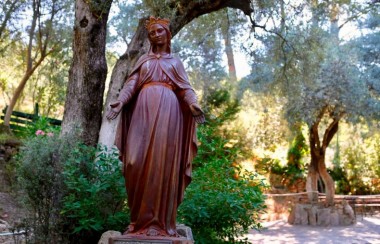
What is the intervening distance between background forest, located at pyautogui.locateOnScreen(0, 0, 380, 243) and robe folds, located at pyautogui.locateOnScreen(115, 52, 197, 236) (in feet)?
5.15

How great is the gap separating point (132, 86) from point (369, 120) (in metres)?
11.8

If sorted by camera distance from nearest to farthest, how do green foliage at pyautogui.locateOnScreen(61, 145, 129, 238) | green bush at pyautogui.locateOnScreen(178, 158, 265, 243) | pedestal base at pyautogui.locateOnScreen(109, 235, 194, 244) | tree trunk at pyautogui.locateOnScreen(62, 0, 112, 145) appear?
1. pedestal base at pyautogui.locateOnScreen(109, 235, 194, 244)
2. green foliage at pyautogui.locateOnScreen(61, 145, 129, 238)
3. green bush at pyautogui.locateOnScreen(178, 158, 265, 243)
4. tree trunk at pyautogui.locateOnScreen(62, 0, 112, 145)

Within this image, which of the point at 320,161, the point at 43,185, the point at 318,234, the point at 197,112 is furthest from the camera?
the point at 320,161

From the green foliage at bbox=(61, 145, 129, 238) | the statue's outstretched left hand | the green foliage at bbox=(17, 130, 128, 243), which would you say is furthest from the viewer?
the green foliage at bbox=(17, 130, 128, 243)

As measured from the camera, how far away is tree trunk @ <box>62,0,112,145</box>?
22.8ft

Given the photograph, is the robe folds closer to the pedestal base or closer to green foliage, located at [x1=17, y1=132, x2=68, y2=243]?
the pedestal base

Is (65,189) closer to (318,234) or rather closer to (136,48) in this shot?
(136,48)

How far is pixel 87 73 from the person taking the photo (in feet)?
22.9

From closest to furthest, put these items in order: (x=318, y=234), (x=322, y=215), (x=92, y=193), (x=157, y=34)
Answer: (x=157, y=34) → (x=92, y=193) → (x=318, y=234) → (x=322, y=215)

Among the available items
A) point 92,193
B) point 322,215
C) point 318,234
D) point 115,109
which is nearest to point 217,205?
point 92,193

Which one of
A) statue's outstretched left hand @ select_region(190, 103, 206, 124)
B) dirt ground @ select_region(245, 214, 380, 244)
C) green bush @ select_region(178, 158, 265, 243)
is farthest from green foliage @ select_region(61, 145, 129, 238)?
dirt ground @ select_region(245, 214, 380, 244)

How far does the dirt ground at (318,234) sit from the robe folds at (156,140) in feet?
23.9

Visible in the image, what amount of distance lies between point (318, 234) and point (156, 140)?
1017 centimetres

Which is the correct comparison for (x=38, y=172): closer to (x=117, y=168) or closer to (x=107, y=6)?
(x=117, y=168)
